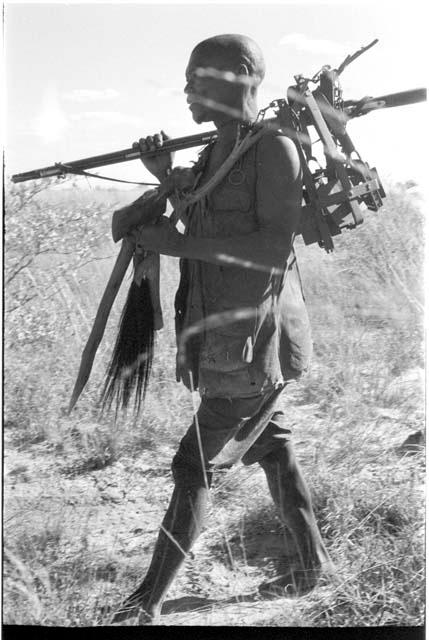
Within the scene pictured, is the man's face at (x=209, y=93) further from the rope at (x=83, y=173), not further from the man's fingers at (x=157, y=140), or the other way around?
the rope at (x=83, y=173)

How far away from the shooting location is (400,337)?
10.8 ft

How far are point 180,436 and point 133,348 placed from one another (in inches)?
30.2

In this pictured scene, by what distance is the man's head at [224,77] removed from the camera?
216 centimetres

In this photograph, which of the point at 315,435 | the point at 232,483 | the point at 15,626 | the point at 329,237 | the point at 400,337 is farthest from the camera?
the point at 400,337

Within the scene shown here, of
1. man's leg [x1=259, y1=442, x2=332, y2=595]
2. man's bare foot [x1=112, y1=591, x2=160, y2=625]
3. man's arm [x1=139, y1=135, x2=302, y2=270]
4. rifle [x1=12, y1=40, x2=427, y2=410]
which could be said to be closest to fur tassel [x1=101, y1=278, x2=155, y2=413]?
rifle [x1=12, y1=40, x2=427, y2=410]

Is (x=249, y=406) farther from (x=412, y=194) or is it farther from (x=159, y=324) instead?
(x=412, y=194)

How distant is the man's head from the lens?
2162 millimetres

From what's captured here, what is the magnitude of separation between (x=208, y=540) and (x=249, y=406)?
1.99 ft

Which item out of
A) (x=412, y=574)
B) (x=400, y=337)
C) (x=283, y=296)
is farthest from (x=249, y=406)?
(x=400, y=337)

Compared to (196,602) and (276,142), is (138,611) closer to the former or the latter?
(196,602)

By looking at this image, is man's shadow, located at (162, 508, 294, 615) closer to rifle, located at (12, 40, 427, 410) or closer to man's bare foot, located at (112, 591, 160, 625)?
man's bare foot, located at (112, 591, 160, 625)

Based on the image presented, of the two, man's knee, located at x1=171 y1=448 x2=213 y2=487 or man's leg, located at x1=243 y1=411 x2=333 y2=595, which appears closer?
man's knee, located at x1=171 y1=448 x2=213 y2=487

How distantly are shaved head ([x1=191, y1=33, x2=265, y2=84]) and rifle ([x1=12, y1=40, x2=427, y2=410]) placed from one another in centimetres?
15

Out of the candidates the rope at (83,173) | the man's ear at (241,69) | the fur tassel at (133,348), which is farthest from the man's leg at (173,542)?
the man's ear at (241,69)
